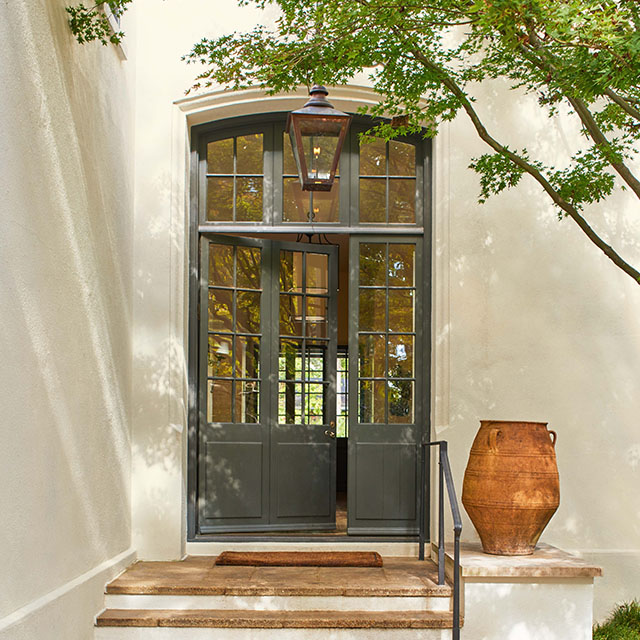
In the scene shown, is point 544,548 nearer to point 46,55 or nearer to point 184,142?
point 184,142

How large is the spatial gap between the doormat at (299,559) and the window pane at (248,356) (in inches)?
50.5

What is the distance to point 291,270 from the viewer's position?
621 cm

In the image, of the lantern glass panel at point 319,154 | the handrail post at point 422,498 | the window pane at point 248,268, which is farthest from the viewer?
the window pane at point 248,268

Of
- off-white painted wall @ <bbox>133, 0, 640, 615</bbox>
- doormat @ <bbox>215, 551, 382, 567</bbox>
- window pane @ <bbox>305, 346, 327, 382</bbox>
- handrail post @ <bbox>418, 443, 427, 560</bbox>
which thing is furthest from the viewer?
window pane @ <bbox>305, 346, 327, 382</bbox>

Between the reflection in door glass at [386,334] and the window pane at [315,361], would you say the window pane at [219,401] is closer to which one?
the window pane at [315,361]

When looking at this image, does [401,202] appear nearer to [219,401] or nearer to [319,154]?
[319,154]

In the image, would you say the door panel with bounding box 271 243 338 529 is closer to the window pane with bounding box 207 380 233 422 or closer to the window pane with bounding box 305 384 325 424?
the window pane with bounding box 305 384 325 424

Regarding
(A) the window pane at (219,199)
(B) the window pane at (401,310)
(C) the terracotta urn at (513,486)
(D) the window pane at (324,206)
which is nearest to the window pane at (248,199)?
(A) the window pane at (219,199)

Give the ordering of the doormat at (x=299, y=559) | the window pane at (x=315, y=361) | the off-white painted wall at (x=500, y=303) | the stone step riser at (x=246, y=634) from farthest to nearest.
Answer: the window pane at (x=315, y=361) → the off-white painted wall at (x=500, y=303) → the doormat at (x=299, y=559) → the stone step riser at (x=246, y=634)

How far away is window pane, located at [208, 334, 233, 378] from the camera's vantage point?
6004 mm

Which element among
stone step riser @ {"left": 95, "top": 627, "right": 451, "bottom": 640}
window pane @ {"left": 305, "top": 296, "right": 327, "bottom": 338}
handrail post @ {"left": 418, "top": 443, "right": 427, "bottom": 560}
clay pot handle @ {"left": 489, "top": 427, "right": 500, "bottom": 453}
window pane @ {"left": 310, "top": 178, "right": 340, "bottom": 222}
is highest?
window pane @ {"left": 310, "top": 178, "right": 340, "bottom": 222}

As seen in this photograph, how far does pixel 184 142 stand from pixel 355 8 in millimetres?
2272

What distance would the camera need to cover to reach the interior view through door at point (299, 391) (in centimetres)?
596

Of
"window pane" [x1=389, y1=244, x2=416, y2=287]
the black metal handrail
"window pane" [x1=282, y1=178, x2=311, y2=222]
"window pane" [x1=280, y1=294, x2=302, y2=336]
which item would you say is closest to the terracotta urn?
the black metal handrail
